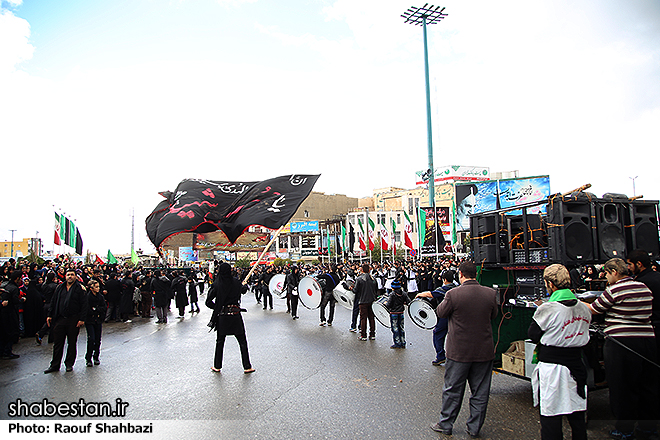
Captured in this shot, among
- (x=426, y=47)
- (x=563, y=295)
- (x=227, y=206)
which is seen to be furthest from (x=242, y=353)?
(x=426, y=47)

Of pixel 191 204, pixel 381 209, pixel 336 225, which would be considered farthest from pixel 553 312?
pixel 381 209

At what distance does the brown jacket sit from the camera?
4.32 meters

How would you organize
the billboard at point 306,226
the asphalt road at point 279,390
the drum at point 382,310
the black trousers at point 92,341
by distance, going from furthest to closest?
the billboard at point 306,226 < the drum at point 382,310 < the black trousers at point 92,341 < the asphalt road at point 279,390

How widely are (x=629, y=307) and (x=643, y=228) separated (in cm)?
282

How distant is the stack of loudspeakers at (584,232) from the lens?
5734 mm

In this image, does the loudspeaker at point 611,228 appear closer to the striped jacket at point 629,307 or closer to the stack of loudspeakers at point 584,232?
the stack of loudspeakers at point 584,232

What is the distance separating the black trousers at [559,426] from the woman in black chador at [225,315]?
4607 mm

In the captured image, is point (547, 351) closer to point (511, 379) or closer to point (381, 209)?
point (511, 379)

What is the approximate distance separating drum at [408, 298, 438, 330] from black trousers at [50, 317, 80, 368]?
6439 mm

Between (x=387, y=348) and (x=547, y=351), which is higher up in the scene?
(x=547, y=351)

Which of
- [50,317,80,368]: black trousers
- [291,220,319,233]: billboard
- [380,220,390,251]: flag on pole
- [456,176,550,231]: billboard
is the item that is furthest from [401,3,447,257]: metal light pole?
[291,220,319,233]: billboard

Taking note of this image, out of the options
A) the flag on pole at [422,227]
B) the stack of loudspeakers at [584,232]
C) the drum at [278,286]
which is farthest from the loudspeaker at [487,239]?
the flag on pole at [422,227]

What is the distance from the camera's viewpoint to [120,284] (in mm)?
13820

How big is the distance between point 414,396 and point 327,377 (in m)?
1.54
